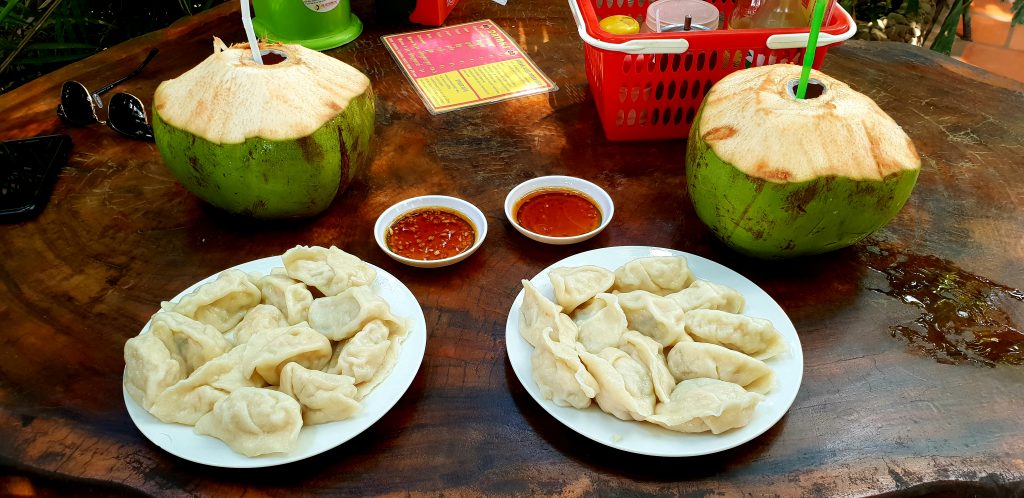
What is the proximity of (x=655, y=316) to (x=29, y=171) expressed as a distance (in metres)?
2.06

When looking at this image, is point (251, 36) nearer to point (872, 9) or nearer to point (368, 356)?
point (368, 356)

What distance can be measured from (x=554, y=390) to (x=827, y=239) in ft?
2.92

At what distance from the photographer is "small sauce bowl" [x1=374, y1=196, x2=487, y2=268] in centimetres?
194

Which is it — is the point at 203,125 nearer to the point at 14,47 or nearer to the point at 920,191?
the point at 14,47

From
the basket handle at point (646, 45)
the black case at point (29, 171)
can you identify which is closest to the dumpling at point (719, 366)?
the basket handle at point (646, 45)

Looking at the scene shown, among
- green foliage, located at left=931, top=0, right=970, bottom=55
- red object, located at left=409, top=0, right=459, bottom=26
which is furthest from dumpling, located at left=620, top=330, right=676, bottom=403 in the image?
green foliage, located at left=931, top=0, right=970, bottom=55

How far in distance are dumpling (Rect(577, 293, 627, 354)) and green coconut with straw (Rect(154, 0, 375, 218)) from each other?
0.89 meters

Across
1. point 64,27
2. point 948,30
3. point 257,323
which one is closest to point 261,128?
point 257,323

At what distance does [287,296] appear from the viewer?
1.70m

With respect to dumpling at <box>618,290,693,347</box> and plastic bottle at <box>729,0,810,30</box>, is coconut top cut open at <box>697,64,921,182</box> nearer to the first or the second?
dumpling at <box>618,290,693,347</box>

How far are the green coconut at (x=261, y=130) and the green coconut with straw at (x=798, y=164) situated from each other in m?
1.05

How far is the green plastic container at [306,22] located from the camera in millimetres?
2955

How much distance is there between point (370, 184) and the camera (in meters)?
2.31

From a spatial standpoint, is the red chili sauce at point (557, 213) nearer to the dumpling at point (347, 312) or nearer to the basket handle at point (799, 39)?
the dumpling at point (347, 312)
